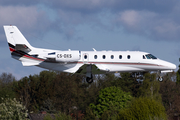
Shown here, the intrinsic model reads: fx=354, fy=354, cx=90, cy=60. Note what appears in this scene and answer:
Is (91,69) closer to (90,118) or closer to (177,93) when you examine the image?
(90,118)

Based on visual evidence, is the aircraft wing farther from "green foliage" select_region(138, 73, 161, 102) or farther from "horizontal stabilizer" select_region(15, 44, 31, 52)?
"green foliage" select_region(138, 73, 161, 102)

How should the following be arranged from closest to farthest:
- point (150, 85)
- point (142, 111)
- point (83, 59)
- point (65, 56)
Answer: point (65, 56), point (83, 59), point (142, 111), point (150, 85)

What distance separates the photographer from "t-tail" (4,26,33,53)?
3856 centimetres

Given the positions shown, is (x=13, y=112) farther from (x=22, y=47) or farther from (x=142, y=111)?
(x=142, y=111)

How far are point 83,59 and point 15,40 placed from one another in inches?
317

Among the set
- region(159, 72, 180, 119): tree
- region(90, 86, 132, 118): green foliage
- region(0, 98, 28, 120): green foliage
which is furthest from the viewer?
region(159, 72, 180, 119): tree

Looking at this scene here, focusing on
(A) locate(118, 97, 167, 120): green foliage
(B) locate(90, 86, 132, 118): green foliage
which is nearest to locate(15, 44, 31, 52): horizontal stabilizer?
(A) locate(118, 97, 167, 120): green foliage

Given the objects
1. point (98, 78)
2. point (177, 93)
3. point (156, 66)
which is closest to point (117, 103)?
point (98, 78)

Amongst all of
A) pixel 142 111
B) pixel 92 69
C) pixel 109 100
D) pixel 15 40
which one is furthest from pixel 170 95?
pixel 15 40

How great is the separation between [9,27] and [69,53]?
7.77 m

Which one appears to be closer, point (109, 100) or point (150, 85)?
point (109, 100)

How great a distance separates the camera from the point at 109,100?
75.0 m

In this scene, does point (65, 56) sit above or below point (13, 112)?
above

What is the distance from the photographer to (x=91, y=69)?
124 ft
